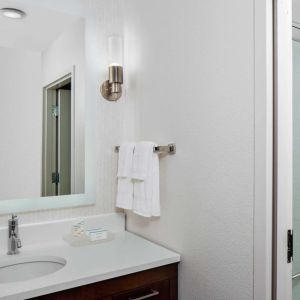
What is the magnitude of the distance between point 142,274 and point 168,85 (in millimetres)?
845

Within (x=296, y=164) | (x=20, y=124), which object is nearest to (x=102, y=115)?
(x=20, y=124)

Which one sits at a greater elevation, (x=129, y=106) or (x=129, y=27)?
(x=129, y=27)

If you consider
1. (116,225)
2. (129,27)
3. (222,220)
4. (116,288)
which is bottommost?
(116,288)

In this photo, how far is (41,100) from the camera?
1.57 m

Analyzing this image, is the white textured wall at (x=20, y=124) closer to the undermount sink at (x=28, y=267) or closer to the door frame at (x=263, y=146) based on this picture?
the undermount sink at (x=28, y=267)

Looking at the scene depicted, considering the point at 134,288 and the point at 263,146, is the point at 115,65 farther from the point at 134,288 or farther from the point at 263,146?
the point at 134,288

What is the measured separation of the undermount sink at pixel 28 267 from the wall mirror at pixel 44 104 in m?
0.25

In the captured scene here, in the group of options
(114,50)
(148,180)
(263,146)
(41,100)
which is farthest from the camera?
(114,50)

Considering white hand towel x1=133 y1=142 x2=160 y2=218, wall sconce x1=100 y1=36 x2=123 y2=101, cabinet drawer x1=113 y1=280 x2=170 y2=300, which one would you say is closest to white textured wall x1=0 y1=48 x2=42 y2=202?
wall sconce x1=100 y1=36 x2=123 y2=101

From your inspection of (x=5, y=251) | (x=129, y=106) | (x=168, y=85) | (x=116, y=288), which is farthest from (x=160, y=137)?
(x=5, y=251)

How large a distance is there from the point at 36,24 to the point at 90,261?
1160mm

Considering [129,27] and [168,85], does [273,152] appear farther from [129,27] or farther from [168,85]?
[129,27]

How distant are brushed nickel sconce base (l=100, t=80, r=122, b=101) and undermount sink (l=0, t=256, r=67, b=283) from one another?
34.4 inches

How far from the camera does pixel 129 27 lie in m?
1.76
